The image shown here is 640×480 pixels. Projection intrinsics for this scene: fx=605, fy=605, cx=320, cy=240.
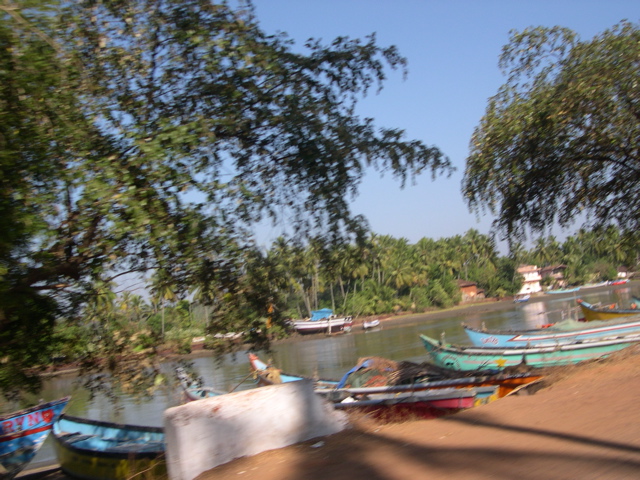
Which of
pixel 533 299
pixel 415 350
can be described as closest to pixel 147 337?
pixel 415 350

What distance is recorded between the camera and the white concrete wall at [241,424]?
589 cm

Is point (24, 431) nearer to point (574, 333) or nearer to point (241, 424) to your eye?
point (241, 424)

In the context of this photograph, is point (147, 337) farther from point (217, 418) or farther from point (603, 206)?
point (603, 206)

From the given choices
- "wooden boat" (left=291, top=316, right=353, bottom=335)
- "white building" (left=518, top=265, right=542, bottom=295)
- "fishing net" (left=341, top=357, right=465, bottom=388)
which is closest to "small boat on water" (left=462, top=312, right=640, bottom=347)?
"fishing net" (left=341, top=357, right=465, bottom=388)

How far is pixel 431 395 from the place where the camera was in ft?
39.2

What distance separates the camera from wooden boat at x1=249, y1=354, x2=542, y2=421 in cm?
1147

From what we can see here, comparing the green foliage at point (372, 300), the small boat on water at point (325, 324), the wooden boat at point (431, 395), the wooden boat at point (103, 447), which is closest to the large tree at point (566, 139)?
the wooden boat at point (431, 395)

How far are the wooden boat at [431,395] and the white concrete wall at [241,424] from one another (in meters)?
4.34

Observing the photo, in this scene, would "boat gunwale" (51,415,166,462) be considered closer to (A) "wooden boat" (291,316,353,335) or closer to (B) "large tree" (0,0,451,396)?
(B) "large tree" (0,0,451,396)

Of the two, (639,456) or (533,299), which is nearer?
(639,456)

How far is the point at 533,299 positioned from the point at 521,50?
7439cm

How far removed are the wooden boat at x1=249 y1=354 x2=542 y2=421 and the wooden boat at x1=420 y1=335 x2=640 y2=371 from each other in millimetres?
2453

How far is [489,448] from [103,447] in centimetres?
1068

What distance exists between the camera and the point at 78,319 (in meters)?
7.14
